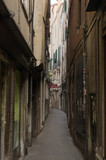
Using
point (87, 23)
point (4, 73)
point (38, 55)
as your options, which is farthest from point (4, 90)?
point (38, 55)

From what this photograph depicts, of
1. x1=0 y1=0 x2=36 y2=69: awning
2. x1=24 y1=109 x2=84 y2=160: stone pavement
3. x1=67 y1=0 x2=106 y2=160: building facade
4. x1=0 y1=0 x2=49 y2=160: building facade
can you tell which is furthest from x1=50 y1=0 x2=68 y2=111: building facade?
x1=0 y1=0 x2=36 y2=69: awning

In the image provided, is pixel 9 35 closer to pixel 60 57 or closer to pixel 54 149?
pixel 54 149

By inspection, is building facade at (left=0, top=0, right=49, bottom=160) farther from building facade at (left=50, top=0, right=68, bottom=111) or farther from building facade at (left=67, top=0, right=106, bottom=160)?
building facade at (left=50, top=0, right=68, bottom=111)

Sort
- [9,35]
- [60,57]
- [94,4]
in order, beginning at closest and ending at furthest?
[9,35], [94,4], [60,57]

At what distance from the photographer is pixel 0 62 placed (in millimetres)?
6250

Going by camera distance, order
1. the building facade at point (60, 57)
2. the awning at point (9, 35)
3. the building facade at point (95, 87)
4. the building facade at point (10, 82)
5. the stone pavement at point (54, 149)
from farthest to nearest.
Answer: the building facade at point (60, 57), the stone pavement at point (54, 149), the building facade at point (95, 87), the building facade at point (10, 82), the awning at point (9, 35)

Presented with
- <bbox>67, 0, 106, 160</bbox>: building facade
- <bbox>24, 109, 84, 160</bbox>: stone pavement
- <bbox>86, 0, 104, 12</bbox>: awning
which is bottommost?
<bbox>24, 109, 84, 160</bbox>: stone pavement

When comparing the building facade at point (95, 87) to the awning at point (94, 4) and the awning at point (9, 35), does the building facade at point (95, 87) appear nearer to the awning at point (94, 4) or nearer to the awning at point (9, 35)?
the awning at point (94, 4)

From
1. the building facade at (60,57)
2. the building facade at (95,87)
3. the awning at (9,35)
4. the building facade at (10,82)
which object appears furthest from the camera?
the building facade at (60,57)

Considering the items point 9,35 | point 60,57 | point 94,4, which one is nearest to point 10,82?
point 9,35

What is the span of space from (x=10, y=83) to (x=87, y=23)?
11.3 feet

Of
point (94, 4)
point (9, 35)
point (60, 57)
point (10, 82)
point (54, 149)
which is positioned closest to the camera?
point (9, 35)

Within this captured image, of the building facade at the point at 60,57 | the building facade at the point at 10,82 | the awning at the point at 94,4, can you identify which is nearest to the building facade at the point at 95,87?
the awning at the point at 94,4

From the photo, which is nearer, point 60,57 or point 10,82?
point 10,82
